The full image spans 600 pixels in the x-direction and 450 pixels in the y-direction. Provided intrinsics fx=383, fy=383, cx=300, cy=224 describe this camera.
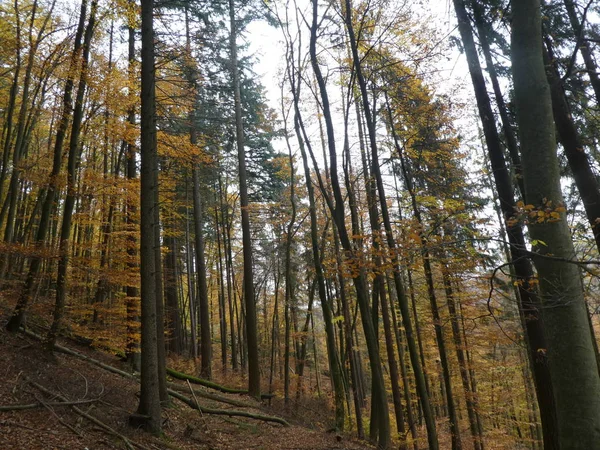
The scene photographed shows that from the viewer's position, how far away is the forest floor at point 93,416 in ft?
18.3

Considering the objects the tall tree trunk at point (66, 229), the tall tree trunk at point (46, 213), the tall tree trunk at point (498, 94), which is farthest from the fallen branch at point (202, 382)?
the tall tree trunk at point (498, 94)

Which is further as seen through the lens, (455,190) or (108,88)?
(455,190)

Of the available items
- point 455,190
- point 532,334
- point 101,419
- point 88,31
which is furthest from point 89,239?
point 532,334

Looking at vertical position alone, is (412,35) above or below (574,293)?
above

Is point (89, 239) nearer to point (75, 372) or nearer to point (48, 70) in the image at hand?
point (48, 70)

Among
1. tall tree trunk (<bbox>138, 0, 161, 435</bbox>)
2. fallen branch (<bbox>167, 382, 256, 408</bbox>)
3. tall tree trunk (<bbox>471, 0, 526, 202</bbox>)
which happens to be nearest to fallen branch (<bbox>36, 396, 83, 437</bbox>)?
tall tree trunk (<bbox>138, 0, 161, 435</bbox>)

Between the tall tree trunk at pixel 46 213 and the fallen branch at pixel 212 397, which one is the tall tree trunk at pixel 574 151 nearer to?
the fallen branch at pixel 212 397

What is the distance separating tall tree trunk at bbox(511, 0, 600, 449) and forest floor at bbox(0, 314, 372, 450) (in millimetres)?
5785

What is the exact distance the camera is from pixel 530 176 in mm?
3275

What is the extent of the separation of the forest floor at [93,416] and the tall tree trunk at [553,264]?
5785 millimetres

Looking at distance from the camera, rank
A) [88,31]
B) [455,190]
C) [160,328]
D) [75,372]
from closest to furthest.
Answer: [75,372] → [160,328] → [88,31] → [455,190]

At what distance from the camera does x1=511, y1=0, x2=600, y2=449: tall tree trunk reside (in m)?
2.82

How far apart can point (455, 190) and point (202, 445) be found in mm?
10093

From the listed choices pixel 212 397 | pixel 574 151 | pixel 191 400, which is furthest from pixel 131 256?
pixel 574 151
